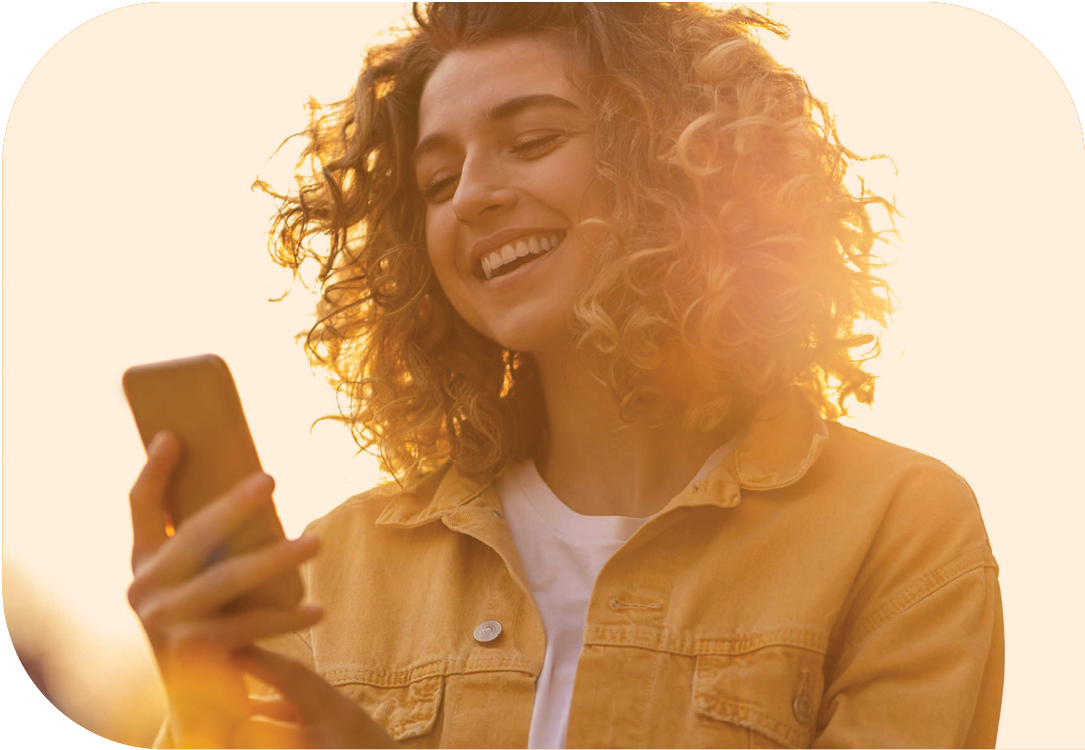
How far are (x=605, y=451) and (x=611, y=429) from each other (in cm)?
5

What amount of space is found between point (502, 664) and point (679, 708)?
326 millimetres

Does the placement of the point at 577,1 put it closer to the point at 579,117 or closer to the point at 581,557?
the point at 579,117

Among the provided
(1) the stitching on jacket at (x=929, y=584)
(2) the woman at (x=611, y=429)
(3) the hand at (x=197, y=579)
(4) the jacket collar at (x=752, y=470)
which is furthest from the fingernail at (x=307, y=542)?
(1) the stitching on jacket at (x=929, y=584)

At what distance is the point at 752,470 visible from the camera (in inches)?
70.1

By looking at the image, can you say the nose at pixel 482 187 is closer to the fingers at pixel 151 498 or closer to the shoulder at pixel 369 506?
the shoulder at pixel 369 506

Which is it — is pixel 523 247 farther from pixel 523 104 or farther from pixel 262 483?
pixel 262 483

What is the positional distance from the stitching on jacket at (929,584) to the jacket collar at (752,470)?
27cm

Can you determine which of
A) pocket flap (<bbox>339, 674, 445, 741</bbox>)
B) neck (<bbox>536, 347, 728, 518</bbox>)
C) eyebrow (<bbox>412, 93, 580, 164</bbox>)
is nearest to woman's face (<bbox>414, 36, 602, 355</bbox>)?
eyebrow (<bbox>412, 93, 580, 164</bbox>)

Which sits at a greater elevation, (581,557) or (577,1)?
(577,1)

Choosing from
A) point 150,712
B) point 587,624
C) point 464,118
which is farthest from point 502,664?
point 464,118

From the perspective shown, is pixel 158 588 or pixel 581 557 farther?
pixel 581 557

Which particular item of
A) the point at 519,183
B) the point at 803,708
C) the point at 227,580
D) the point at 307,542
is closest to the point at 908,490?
the point at 803,708

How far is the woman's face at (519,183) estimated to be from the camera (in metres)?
1.87

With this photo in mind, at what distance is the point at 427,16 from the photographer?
206 cm
